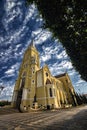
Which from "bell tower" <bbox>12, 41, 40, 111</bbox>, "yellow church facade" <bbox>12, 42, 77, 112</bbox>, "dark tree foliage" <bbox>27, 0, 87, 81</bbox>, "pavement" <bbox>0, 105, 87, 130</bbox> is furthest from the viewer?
"bell tower" <bbox>12, 41, 40, 111</bbox>

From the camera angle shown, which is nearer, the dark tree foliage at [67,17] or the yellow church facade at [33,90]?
the dark tree foliage at [67,17]

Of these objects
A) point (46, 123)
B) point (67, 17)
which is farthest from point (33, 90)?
point (67, 17)

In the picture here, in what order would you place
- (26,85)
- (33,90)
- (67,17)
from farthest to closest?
(26,85), (33,90), (67,17)

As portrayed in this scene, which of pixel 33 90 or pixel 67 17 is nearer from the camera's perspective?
pixel 67 17

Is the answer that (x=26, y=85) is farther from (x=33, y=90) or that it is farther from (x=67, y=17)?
(x=67, y=17)

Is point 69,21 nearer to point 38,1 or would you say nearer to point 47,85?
point 38,1

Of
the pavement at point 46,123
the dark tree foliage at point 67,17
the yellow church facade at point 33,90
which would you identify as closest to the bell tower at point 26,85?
the yellow church facade at point 33,90

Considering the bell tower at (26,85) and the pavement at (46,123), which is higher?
the bell tower at (26,85)

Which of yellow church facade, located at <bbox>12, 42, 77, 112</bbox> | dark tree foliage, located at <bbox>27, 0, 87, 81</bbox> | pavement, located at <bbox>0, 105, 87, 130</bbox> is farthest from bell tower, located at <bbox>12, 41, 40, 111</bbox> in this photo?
dark tree foliage, located at <bbox>27, 0, 87, 81</bbox>

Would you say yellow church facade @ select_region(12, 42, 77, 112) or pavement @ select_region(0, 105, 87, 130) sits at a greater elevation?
yellow church facade @ select_region(12, 42, 77, 112)

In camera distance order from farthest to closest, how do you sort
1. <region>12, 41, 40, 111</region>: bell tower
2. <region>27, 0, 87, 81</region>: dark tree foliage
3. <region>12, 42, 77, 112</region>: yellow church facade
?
1. <region>12, 41, 40, 111</region>: bell tower
2. <region>12, 42, 77, 112</region>: yellow church facade
3. <region>27, 0, 87, 81</region>: dark tree foliage

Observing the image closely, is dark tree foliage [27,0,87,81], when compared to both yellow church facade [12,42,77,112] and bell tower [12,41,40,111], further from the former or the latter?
bell tower [12,41,40,111]

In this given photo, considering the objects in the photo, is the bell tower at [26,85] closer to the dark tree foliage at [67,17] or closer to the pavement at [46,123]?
the pavement at [46,123]

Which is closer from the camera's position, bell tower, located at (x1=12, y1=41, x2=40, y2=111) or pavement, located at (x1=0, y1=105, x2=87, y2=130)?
pavement, located at (x1=0, y1=105, x2=87, y2=130)
